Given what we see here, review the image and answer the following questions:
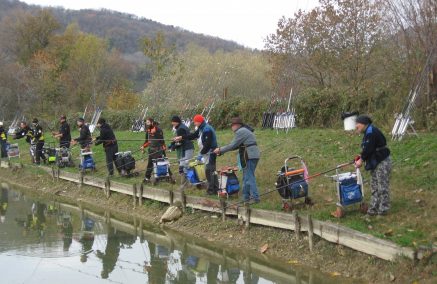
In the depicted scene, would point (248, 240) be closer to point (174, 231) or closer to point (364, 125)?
point (174, 231)

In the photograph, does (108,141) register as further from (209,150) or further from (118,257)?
(118,257)

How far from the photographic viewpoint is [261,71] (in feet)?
121

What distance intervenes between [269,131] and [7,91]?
2751 centimetres

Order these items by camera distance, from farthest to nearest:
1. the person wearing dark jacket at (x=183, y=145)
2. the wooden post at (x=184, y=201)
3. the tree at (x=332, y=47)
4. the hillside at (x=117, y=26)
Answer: the hillside at (x=117, y=26), the tree at (x=332, y=47), the person wearing dark jacket at (x=183, y=145), the wooden post at (x=184, y=201)

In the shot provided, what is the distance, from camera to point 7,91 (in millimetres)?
40906

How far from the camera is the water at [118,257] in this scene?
351 inches

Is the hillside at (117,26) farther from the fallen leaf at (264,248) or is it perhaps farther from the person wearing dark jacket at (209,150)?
the fallen leaf at (264,248)

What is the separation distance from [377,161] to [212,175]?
4.39 m

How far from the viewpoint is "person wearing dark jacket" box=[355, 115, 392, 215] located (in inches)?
345

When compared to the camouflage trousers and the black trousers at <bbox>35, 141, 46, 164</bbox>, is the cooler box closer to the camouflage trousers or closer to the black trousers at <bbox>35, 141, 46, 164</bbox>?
the camouflage trousers

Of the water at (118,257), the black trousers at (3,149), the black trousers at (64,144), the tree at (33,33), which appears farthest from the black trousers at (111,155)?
the tree at (33,33)

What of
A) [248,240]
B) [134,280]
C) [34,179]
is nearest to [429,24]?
[248,240]

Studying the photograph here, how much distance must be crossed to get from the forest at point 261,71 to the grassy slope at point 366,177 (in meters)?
1.63

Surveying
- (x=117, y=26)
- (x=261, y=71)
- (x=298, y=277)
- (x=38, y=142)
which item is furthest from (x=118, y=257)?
(x=117, y=26)
